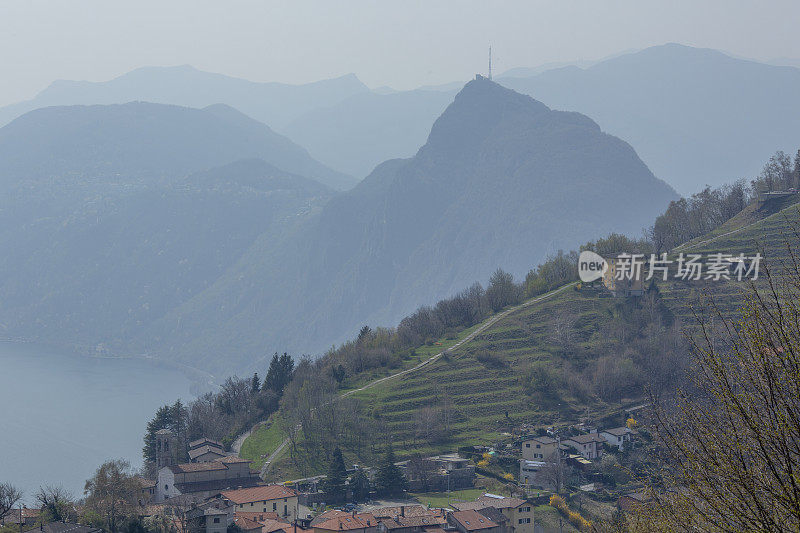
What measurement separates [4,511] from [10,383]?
112 meters

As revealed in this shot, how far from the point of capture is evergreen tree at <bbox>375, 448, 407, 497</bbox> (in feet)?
168

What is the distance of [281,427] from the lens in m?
61.4

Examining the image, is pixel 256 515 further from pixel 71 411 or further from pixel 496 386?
pixel 71 411

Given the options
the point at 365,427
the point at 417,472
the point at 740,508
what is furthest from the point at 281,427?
the point at 740,508

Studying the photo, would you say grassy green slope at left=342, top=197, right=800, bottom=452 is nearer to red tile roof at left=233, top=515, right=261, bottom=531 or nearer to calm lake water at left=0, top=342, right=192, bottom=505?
red tile roof at left=233, top=515, right=261, bottom=531

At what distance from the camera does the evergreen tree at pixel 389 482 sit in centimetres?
5134

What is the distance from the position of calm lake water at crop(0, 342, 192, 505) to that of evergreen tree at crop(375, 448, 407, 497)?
121ft

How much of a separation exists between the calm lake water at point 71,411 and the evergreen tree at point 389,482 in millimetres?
36972

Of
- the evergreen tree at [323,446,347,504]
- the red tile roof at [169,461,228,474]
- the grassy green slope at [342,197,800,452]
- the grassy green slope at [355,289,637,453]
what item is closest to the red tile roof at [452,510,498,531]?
the evergreen tree at [323,446,347,504]

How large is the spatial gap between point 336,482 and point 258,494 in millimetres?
6790

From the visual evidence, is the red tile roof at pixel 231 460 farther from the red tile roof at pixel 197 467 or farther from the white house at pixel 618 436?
the white house at pixel 618 436

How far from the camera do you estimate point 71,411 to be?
117188 mm

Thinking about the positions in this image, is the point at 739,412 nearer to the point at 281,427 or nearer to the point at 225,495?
the point at 225,495

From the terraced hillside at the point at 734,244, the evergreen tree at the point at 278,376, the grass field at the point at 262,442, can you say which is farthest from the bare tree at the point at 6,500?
the terraced hillside at the point at 734,244
